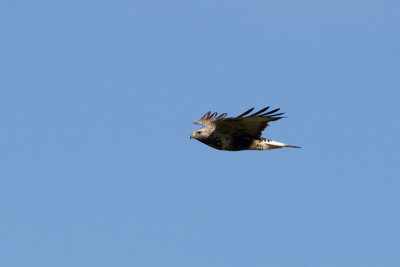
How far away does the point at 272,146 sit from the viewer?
25.0m

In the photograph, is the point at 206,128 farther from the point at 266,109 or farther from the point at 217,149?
the point at 266,109

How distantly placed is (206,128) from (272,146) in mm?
2062

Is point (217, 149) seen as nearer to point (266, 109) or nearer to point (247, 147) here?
point (247, 147)

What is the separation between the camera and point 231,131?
24688 millimetres

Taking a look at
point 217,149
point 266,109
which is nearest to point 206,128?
point 217,149

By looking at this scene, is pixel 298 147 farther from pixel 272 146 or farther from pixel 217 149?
pixel 217 149

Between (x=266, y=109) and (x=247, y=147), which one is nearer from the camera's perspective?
(x=266, y=109)

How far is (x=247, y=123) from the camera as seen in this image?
24.1m

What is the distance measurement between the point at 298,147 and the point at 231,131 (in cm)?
201

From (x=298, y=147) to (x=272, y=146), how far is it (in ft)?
3.27

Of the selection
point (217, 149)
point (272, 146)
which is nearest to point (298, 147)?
→ point (272, 146)

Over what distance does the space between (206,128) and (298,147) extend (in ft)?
9.55

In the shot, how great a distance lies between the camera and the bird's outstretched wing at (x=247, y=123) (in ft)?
76.8

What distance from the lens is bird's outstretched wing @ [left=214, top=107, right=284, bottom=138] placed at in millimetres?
23422
